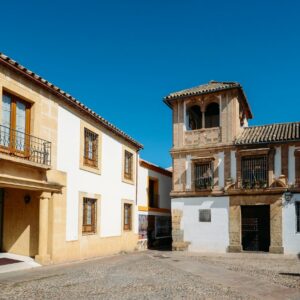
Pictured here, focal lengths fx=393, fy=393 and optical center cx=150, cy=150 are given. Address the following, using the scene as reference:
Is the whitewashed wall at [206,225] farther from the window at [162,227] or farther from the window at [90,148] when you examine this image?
the window at [90,148]

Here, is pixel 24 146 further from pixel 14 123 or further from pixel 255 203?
pixel 255 203

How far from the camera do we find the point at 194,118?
21891 mm

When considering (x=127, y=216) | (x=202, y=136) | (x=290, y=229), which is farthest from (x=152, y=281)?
(x=202, y=136)

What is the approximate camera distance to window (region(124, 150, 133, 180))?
1943 centimetres

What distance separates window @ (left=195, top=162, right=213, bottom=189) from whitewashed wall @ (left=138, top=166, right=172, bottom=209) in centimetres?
329

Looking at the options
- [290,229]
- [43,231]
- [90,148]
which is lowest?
[290,229]

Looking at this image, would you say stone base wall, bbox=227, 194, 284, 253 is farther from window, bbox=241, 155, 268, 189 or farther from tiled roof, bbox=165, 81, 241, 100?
tiled roof, bbox=165, 81, 241, 100

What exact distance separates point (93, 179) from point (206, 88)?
8.15m

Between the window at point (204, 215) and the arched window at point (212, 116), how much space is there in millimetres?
4732

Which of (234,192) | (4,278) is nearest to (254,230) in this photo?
(234,192)

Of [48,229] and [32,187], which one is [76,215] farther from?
[32,187]

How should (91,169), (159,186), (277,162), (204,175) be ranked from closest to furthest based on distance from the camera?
(91,169), (277,162), (204,175), (159,186)

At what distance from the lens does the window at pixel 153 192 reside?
23297mm

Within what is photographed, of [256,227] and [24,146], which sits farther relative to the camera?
[256,227]
